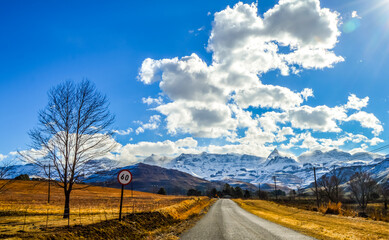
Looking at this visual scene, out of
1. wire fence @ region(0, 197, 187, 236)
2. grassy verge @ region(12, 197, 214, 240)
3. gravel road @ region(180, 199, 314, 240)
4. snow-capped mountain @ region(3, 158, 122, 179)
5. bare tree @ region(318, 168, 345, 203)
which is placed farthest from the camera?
bare tree @ region(318, 168, 345, 203)

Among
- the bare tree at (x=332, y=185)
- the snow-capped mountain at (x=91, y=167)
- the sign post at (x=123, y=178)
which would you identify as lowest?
the bare tree at (x=332, y=185)

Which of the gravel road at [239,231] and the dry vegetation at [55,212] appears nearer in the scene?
the dry vegetation at [55,212]

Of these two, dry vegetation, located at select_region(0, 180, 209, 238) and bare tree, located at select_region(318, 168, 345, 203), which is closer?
dry vegetation, located at select_region(0, 180, 209, 238)

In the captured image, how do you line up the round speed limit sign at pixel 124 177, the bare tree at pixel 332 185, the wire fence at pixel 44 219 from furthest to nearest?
the bare tree at pixel 332 185 < the round speed limit sign at pixel 124 177 < the wire fence at pixel 44 219

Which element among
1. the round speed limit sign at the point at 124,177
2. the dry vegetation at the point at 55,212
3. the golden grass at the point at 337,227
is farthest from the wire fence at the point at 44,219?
the golden grass at the point at 337,227

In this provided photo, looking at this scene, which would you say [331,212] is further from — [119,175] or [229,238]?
[119,175]

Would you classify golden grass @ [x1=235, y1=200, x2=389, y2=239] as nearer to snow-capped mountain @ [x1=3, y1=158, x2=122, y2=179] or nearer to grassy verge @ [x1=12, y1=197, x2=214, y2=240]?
grassy verge @ [x1=12, y1=197, x2=214, y2=240]

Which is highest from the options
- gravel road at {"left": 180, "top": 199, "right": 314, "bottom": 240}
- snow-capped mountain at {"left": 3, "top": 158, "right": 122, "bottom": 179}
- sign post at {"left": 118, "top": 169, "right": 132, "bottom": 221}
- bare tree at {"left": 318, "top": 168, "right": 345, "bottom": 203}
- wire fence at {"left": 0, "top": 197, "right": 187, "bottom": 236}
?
snow-capped mountain at {"left": 3, "top": 158, "right": 122, "bottom": 179}

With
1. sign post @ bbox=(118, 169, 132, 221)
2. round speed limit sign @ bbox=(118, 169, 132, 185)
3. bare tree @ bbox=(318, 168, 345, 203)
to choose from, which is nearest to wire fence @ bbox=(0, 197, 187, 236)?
sign post @ bbox=(118, 169, 132, 221)

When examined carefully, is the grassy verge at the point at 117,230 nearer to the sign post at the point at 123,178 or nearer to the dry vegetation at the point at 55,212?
the dry vegetation at the point at 55,212

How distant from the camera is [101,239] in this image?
1016 centimetres

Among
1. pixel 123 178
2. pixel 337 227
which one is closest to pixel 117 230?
pixel 123 178

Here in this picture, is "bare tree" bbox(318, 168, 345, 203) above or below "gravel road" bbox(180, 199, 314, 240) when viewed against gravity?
below

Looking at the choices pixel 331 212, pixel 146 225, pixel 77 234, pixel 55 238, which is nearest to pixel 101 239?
pixel 77 234
